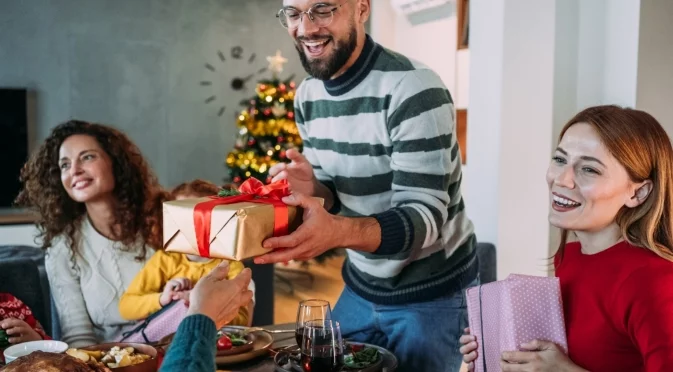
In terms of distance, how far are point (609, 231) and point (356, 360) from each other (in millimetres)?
602

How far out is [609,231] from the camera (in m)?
1.45

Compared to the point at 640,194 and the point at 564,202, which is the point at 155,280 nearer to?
the point at 564,202

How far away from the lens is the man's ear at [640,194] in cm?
141

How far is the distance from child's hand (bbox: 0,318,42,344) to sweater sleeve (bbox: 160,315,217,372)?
2.84 feet

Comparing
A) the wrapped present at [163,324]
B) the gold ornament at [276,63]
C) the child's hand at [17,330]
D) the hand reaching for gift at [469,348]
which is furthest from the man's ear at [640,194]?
the gold ornament at [276,63]

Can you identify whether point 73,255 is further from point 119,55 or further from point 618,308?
point 119,55

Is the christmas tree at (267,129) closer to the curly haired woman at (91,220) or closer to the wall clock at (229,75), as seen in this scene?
the wall clock at (229,75)

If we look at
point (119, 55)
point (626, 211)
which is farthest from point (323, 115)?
point (119, 55)

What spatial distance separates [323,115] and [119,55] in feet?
18.8

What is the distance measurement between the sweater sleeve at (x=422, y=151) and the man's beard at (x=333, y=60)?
0.16m

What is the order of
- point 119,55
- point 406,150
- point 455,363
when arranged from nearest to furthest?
point 406,150, point 455,363, point 119,55

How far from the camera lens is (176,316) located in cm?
194

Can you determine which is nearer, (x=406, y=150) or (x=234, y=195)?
(x=234, y=195)

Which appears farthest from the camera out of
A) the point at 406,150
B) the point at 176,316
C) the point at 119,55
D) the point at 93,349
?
the point at 119,55
